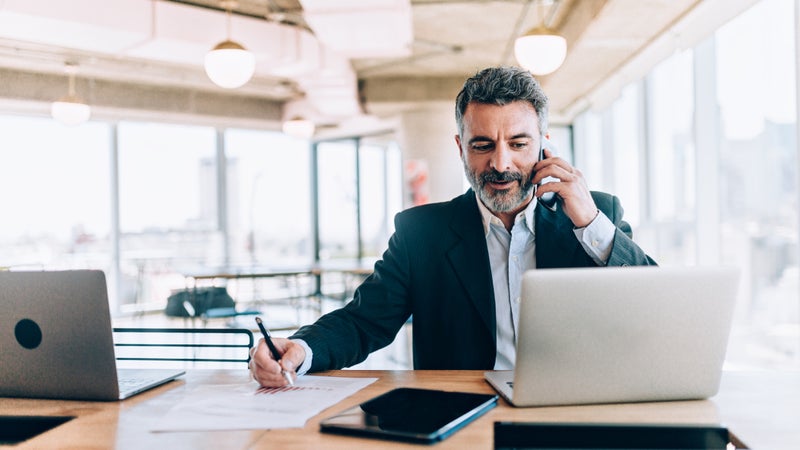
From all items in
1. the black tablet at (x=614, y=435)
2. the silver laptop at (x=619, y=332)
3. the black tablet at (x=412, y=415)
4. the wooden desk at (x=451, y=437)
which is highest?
the silver laptop at (x=619, y=332)

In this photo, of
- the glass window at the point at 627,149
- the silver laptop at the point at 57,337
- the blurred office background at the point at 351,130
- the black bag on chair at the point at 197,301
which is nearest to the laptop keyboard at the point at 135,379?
the silver laptop at the point at 57,337

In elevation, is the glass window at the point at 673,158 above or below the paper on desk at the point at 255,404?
above

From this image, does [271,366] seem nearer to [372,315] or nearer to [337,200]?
[372,315]

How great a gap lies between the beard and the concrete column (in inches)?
319

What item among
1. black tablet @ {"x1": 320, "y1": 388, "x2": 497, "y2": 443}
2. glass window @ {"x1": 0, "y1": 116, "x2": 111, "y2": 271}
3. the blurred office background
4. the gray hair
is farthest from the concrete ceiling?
black tablet @ {"x1": 320, "y1": 388, "x2": 497, "y2": 443}

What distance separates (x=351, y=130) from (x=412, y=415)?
34.5 ft

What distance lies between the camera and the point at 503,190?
1.96 metres

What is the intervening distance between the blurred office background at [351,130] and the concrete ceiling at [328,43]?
0.03 metres

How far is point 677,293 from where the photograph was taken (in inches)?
48.3

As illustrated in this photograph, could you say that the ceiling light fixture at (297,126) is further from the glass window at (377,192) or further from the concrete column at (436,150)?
the glass window at (377,192)

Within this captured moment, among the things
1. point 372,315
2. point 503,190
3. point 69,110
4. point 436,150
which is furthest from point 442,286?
point 436,150

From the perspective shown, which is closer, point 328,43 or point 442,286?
point 442,286

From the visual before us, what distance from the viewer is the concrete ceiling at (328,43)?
5.25 meters

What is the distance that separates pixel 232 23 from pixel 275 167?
19.2 feet
